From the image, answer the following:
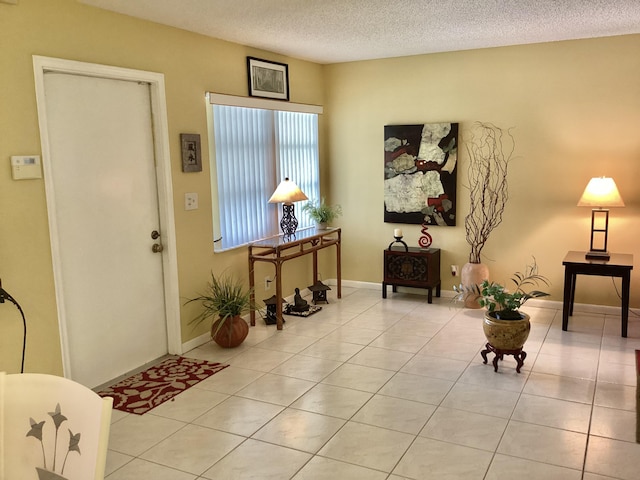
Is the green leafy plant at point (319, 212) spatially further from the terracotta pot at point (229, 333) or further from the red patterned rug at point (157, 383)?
the red patterned rug at point (157, 383)

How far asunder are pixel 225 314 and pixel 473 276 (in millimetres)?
2425

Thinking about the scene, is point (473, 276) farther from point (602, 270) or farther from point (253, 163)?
point (253, 163)

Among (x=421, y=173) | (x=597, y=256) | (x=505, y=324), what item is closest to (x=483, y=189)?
(x=421, y=173)

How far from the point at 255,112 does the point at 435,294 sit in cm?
261

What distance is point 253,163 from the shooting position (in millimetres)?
5012

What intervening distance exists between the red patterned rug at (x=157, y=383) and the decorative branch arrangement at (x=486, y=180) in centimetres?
287

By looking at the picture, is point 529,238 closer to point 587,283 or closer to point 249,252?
point 587,283

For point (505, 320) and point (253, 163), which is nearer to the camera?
point (505, 320)

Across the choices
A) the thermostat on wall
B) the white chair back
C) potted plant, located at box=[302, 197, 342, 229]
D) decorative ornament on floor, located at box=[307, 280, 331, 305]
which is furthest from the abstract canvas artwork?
the white chair back

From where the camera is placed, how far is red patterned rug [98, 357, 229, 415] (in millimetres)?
3395

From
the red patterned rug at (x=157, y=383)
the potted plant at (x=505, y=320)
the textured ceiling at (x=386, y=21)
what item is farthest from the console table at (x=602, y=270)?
the red patterned rug at (x=157, y=383)

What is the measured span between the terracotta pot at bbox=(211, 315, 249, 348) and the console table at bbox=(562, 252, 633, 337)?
2.65 meters

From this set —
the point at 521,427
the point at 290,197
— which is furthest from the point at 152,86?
the point at 521,427

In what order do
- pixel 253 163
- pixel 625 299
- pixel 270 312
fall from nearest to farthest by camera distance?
pixel 625 299 < pixel 270 312 < pixel 253 163
